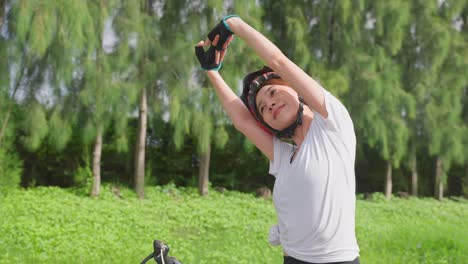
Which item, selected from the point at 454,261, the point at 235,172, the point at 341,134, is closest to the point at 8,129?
the point at 235,172

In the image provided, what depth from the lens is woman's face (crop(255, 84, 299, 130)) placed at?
1.51 meters

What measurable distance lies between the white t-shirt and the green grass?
401cm

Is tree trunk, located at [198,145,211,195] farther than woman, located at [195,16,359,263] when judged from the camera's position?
Yes

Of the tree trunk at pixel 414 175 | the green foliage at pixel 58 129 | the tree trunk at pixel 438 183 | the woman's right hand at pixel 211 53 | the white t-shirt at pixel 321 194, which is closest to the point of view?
the white t-shirt at pixel 321 194

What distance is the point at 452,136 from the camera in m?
11.8

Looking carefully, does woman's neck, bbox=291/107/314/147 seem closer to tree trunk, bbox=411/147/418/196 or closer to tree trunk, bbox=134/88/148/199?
tree trunk, bbox=134/88/148/199

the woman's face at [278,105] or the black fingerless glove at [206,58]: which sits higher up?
the black fingerless glove at [206,58]

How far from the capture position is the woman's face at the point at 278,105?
1.51 m

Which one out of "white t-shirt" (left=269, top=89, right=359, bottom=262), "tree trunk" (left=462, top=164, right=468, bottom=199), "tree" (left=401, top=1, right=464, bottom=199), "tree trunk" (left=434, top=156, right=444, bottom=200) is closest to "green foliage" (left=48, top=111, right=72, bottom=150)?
"tree" (left=401, top=1, right=464, bottom=199)

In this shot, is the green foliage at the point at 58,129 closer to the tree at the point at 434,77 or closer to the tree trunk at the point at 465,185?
the tree at the point at 434,77

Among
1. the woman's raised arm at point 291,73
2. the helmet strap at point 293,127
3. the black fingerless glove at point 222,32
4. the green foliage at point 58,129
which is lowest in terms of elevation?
the green foliage at point 58,129

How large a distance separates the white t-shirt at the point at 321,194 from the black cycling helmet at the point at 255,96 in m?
0.08

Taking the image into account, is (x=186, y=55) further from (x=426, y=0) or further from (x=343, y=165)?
(x=343, y=165)

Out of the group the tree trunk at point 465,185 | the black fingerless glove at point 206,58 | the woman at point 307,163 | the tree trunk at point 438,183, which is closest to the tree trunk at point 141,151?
the tree trunk at point 438,183
